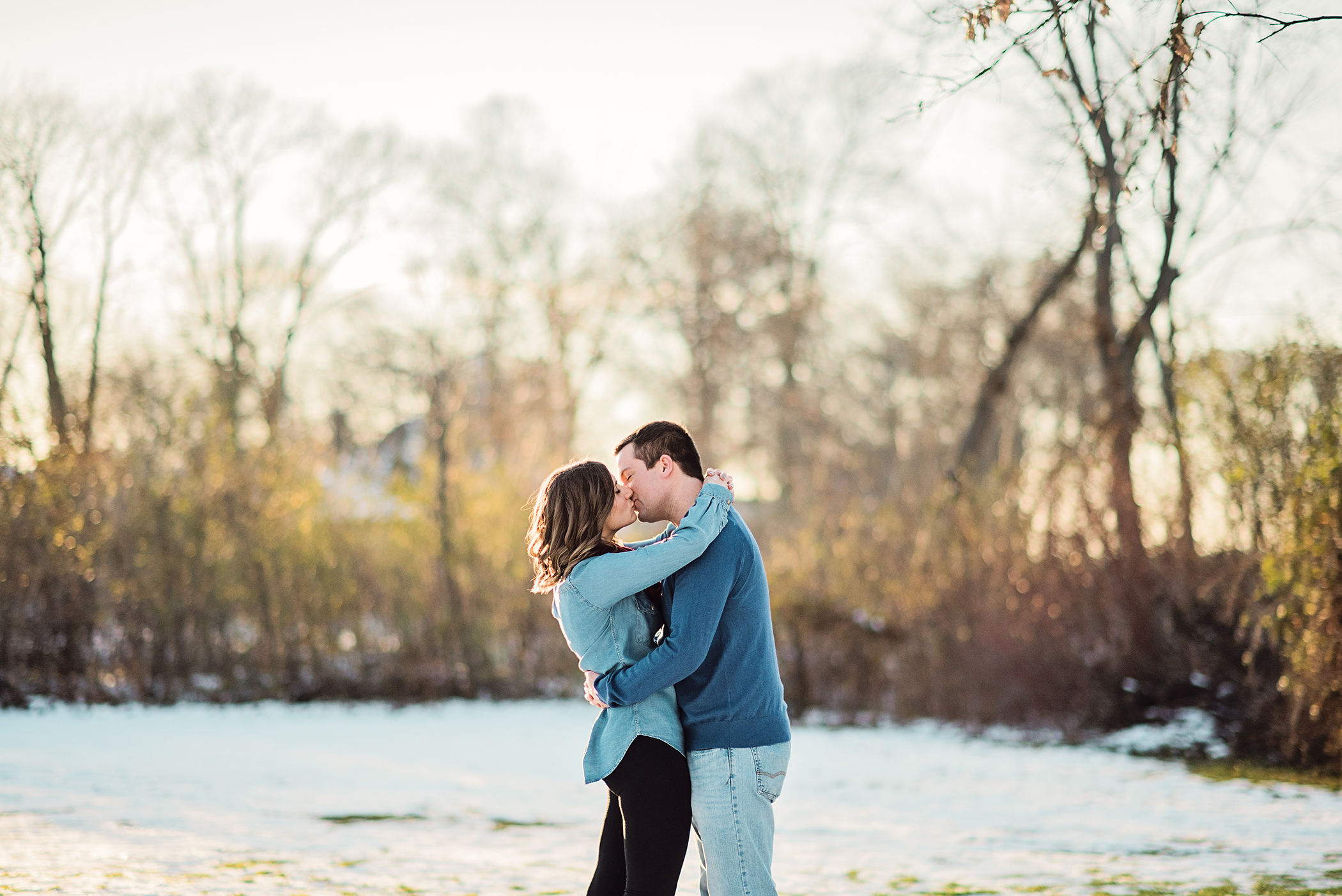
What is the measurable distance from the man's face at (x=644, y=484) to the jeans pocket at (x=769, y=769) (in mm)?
612

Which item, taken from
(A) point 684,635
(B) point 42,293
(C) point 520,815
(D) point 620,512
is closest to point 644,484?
(D) point 620,512

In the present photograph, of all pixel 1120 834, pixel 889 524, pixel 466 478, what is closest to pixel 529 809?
pixel 1120 834

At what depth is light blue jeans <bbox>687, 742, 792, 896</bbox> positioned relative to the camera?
8.97 feet

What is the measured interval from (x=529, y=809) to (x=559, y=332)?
51.0ft

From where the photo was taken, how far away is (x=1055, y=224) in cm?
1505

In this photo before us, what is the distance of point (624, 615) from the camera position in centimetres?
→ 286

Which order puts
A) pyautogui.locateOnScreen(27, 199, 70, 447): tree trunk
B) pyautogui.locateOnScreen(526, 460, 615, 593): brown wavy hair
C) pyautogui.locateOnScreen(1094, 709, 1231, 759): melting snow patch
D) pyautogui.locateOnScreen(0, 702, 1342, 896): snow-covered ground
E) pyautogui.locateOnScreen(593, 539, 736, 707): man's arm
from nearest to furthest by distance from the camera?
pyautogui.locateOnScreen(593, 539, 736, 707): man's arm, pyautogui.locateOnScreen(526, 460, 615, 593): brown wavy hair, pyautogui.locateOnScreen(0, 702, 1342, 896): snow-covered ground, pyautogui.locateOnScreen(1094, 709, 1231, 759): melting snow patch, pyautogui.locateOnScreen(27, 199, 70, 447): tree trunk

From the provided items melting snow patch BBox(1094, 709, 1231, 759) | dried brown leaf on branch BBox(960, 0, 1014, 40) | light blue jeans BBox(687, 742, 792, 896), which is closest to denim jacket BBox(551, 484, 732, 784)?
light blue jeans BBox(687, 742, 792, 896)

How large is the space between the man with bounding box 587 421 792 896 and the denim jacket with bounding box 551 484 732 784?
53 millimetres

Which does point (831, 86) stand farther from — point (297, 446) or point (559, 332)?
point (297, 446)

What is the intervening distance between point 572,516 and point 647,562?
0.84ft

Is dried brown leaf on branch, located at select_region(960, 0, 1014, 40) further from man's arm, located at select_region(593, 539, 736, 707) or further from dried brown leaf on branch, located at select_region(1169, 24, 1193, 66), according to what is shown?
man's arm, located at select_region(593, 539, 736, 707)

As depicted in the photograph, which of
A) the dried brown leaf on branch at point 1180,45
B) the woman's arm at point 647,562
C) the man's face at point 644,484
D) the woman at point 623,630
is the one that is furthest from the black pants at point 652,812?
the dried brown leaf on branch at point 1180,45

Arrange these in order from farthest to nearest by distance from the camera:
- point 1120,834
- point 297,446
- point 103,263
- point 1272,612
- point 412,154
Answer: point 412,154 < point 103,263 < point 297,446 < point 1272,612 < point 1120,834
